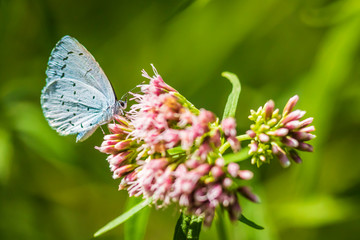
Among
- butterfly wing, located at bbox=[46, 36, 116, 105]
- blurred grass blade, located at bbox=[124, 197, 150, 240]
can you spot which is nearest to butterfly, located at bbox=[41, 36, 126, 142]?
butterfly wing, located at bbox=[46, 36, 116, 105]

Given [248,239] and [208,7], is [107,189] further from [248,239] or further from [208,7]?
[208,7]

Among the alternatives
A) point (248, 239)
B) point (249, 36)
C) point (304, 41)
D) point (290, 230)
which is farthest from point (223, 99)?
point (248, 239)

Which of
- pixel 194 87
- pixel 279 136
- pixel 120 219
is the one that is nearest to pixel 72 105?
pixel 120 219

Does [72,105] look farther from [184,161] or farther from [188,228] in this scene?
[188,228]

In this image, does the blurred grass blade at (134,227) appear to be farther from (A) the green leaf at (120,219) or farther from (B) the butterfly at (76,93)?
(B) the butterfly at (76,93)

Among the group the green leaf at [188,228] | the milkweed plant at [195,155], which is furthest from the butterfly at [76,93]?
the green leaf at [188,228]

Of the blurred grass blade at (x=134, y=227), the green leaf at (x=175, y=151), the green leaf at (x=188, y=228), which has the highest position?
the green leaf at (x=175, y=151)
